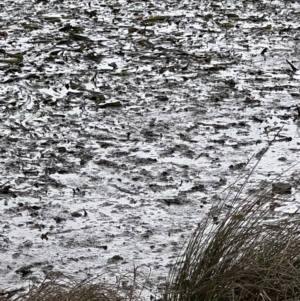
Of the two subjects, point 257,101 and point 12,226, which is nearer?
point 12,226

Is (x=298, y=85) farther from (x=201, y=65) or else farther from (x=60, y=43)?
(x=60, y=43)

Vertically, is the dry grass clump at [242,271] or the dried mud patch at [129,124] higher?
the dry grass clump at [242,271]

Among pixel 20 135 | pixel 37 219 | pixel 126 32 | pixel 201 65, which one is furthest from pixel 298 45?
pixel 37 219

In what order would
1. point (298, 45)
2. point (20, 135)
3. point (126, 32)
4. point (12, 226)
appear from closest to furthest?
point (12, 226) → point (20, 135) → point (298, 45) → point (126, 32)

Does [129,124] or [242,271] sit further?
[129,124]

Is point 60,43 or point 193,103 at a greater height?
point 193,103

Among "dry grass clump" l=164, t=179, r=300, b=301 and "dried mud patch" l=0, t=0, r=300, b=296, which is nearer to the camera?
"dry grass clump" l=164, t=179, r=300, b=301

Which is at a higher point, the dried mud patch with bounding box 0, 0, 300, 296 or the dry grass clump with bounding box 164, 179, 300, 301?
the dry grass clump with bounding box 164, 179, 300, 301

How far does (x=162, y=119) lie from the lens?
8812 millimetres

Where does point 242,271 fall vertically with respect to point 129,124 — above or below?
above

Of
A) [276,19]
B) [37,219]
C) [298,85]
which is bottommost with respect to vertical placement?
[276,19]

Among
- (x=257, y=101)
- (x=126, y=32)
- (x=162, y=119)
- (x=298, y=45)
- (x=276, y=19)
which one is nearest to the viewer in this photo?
(x=162, y=119)

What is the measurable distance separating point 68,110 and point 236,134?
6.15ft

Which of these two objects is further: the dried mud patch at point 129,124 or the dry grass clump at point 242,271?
the dried mud patch at point 129,124
